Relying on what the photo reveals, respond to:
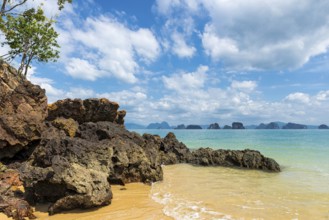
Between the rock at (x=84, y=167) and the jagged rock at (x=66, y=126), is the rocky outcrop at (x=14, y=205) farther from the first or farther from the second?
the jagged rock at (x=66, y=126)

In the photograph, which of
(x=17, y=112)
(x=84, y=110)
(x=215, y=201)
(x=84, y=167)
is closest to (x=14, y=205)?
(x=84, y=167)

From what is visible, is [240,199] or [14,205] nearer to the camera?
[14,205]

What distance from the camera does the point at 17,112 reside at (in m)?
16.2

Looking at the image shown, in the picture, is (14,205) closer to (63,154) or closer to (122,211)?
(122,211)

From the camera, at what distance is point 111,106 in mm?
24547

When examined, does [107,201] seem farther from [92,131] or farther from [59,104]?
[59,104]

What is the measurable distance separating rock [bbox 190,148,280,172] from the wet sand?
1517cm

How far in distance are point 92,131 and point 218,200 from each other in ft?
32.5

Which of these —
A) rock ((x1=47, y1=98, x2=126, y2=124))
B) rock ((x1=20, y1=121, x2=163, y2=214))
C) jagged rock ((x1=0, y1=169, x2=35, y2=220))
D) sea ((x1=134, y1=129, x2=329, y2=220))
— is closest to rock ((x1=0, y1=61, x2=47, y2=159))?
rock ((x1=20, y1=121, x2=163, y2=214))

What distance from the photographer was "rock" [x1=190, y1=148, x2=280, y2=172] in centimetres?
2421

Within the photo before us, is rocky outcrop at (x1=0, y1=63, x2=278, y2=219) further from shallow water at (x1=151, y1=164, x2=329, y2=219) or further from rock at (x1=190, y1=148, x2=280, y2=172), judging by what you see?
shallow water at (x1=151, y1=164, x2=329, y2=219)

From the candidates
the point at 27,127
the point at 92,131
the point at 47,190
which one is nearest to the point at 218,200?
the point at 47,190

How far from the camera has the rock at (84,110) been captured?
22.8 m

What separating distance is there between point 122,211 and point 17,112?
33.2 feet
